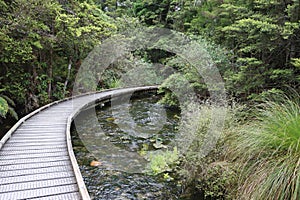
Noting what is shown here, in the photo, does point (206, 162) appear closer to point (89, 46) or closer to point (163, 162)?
point (163, 162)

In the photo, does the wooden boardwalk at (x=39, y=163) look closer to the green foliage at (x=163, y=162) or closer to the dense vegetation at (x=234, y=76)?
the dense vegetation at (x=234, y=76)

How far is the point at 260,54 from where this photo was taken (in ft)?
23.5

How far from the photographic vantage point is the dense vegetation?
3236 millimetres

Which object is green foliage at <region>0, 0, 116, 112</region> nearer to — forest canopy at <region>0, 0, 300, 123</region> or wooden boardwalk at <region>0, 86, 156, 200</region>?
forest canopy at <region>0, 0, 300, 123</region>

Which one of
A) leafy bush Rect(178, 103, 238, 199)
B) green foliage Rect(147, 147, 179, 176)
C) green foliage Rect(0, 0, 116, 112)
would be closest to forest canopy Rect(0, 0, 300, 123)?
green foliage Rect(0, 0, 116, 112)

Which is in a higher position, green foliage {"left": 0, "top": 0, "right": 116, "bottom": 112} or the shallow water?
green foliage {"left": 0, "top": 0, "right": 116, "bottom": 112}

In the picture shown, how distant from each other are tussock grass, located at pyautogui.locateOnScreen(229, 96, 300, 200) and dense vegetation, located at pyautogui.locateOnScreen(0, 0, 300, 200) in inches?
0.5

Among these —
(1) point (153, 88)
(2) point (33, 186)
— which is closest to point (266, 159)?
(2) point (33, 186)

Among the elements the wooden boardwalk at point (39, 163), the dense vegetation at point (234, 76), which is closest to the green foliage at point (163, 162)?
the dense vegetation at point (234, 76)

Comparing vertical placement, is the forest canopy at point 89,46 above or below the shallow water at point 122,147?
above

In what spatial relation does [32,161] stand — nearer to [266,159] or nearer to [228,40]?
[266,159]

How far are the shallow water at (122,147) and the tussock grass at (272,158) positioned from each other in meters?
1.71

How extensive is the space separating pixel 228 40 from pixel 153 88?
947cm

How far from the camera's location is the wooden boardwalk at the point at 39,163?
3.76m
